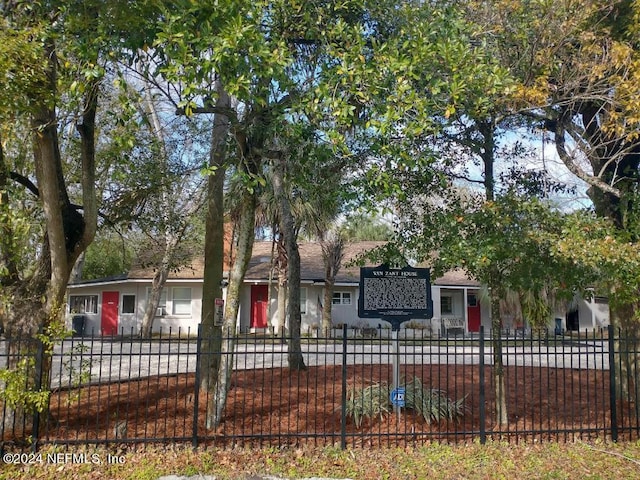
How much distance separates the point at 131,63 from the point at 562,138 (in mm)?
7052

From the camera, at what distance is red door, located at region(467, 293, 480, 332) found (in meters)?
32.1

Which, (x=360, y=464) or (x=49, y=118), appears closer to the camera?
(x=360, y=464)

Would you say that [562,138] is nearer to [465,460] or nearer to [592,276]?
[592,276]

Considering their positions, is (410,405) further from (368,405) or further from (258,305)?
(258,305)

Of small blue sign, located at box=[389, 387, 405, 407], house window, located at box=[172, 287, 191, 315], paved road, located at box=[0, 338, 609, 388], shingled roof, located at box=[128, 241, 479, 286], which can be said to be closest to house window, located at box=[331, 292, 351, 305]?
shingled roof, located at box=[128, 241, 479, 286]

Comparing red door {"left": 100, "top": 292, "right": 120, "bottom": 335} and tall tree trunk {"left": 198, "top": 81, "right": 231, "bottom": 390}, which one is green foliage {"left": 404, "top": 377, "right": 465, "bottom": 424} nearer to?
tall tree trunk {"left": 198, "top": 81, "right": 231, "bottom": 390}

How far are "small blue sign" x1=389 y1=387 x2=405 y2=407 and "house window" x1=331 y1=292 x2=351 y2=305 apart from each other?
20683 mm

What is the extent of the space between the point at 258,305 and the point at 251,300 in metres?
0.43

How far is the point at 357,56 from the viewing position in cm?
689

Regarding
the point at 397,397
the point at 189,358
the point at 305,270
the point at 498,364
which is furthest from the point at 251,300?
the point at 498,364

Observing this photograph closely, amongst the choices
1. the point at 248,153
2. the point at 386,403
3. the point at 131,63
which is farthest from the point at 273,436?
the point at 131,63

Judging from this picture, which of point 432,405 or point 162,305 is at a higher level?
point 162,305

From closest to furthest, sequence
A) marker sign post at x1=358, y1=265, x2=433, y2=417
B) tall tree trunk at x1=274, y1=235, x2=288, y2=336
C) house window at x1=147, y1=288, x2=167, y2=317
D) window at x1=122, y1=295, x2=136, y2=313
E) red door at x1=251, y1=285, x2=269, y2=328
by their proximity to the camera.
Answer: marker sign post at x1=358, y1=265, x2=433, y2=417 → tall tree trunk at x1=274, y1=235, x2=288, y2=336 → house window at x1=147, y1=288, x2=167, y2=317 → red door at x1=251, y1=285, x2=269, y2=328 → window at x1=122, y1=295, x2=136, y2=313

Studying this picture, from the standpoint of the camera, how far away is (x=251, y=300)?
92.1 ft
